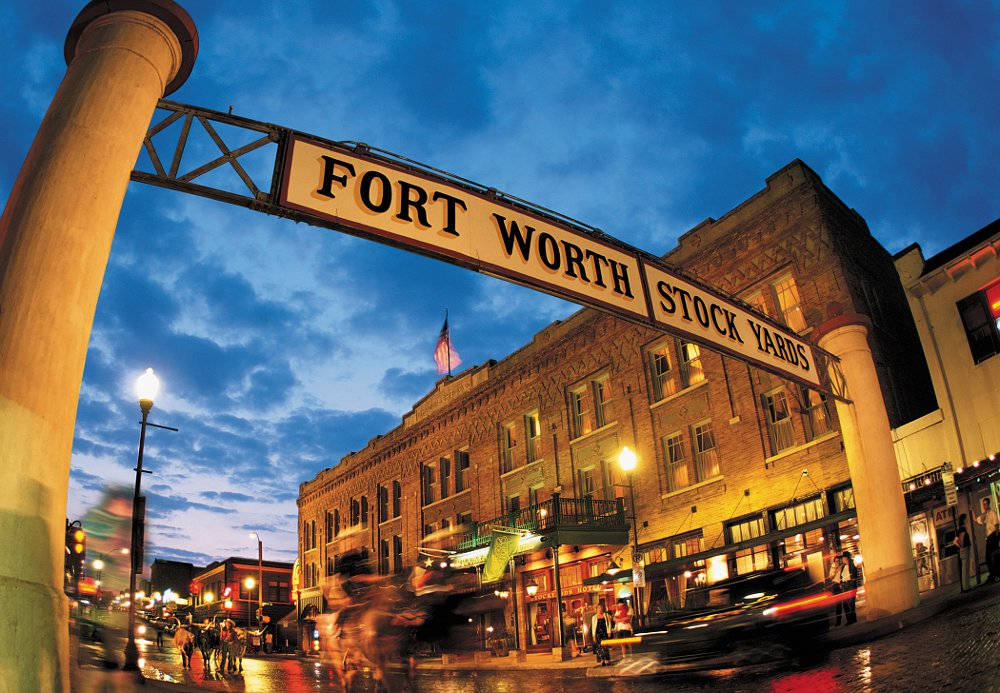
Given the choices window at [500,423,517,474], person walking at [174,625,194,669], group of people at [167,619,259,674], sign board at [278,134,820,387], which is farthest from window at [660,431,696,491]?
person walking at [174,625,194,669]

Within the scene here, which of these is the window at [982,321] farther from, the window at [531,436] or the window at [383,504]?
the window at [383,504]

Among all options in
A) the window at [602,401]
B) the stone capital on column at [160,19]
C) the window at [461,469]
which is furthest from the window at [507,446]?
the stone capital on column at [160,19]

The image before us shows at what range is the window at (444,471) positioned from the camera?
3725 centimetres

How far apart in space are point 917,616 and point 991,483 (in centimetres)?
666

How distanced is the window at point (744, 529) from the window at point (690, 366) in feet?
16.4

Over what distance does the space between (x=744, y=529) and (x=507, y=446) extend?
1326 centimetres

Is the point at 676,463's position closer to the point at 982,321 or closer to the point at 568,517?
the point at 568,517

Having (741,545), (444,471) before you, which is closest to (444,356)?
(444,471)

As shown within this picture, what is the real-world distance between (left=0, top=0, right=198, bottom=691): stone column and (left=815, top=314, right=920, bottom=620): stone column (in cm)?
1295

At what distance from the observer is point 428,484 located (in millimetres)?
38938

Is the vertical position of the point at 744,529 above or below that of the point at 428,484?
below

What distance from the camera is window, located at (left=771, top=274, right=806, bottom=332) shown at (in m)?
22.3

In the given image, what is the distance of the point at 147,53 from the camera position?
4.97 m

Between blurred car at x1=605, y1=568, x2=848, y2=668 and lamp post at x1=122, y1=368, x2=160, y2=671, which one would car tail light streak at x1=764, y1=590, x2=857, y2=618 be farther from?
lamp post at x1=122, y1=368, x2=160, y2=671
